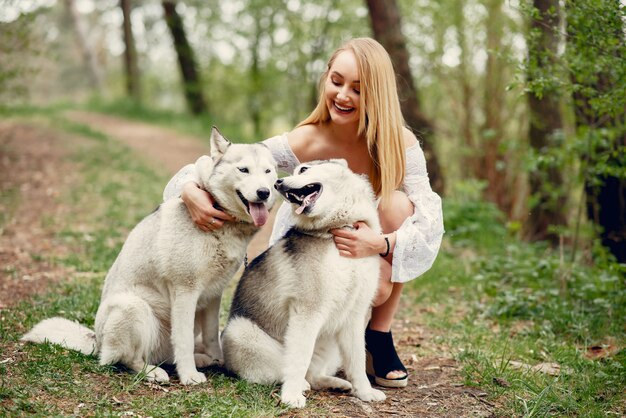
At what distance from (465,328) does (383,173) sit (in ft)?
5.50

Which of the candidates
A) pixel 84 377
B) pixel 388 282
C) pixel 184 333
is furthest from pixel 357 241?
pixel 84 377

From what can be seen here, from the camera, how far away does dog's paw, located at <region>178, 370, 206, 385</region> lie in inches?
116

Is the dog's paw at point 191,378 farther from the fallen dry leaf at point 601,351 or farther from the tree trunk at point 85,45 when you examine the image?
the tree trunk at point 85,45

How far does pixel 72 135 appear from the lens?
1176 cm

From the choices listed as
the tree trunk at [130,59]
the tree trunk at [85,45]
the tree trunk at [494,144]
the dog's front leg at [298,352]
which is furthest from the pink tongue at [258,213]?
the tree trunk at [85,45]

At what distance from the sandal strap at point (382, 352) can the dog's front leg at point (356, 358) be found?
277 millimetres

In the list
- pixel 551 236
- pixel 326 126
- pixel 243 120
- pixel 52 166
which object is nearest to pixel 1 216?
pixel 52 166

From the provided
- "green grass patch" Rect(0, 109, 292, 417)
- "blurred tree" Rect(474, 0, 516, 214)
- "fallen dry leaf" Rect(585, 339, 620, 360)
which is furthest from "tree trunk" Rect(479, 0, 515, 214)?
"green grass patch" Rect(0, 109, 292, 417)

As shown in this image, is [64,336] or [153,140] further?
[153,140]

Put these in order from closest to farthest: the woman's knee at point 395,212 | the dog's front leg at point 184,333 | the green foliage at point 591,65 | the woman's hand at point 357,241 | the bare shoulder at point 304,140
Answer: the woman's hand at point 357,241 → the dog's front leg at point 184,333 → the woman's knee at point 395,212 → the bare shoulder at point 304,140 → the green foliage at point 591,65

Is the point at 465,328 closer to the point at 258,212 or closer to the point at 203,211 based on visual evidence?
the point at 258,212

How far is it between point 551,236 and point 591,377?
175 inches

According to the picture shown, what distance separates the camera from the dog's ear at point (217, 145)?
120 inches

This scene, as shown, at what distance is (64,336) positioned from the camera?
322 centimetres
